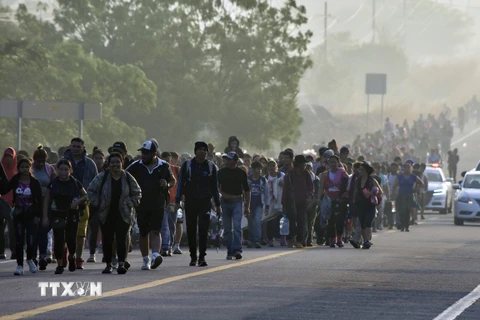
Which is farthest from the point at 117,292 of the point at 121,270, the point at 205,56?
the point at 205,56

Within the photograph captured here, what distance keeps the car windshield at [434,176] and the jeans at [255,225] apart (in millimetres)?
Answer: 23058

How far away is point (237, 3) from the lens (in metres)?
71.5

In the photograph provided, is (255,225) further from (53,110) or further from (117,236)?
(53,110)

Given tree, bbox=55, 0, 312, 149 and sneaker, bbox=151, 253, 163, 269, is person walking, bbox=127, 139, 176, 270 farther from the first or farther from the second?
tree, bbox=55, 0, 312, 149

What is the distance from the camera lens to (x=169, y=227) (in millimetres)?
23078

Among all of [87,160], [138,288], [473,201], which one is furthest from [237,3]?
[138,288]

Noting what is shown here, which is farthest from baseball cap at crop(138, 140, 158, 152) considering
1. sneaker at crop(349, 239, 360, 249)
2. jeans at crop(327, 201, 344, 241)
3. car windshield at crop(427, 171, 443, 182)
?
car windshield at crop(427, 171, 443, 182)

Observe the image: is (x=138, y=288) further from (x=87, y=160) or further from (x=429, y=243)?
(x=429, y=243)

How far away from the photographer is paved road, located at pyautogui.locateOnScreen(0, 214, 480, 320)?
1349cm

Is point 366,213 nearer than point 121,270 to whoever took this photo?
No

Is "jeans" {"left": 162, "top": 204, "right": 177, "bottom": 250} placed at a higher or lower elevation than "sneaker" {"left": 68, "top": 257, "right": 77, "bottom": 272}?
higher

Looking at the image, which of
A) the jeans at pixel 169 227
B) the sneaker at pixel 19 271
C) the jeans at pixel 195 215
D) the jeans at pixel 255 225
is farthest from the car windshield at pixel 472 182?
the sneaker at pixel 19 271

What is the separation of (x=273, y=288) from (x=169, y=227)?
7.17 m

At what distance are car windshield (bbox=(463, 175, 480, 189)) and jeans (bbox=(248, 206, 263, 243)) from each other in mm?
15239
